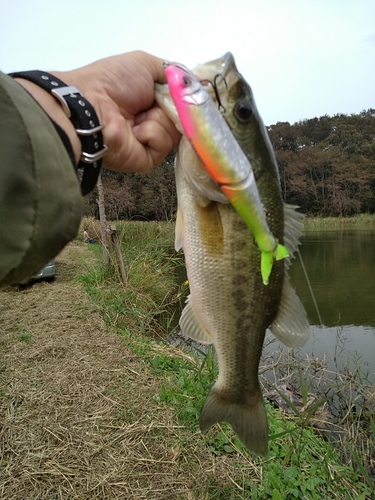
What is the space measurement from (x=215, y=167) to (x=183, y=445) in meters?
2.43

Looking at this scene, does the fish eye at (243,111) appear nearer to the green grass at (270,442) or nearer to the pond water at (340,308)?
the green grass at (270,442)

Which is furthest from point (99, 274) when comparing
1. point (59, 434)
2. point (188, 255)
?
point (188, 255)

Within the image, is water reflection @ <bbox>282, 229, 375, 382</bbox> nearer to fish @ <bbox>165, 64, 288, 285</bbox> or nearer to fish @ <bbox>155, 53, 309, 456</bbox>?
fish @ <bbox>155, 53, 309, 456</bbox>

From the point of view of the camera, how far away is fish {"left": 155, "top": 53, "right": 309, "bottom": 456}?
1385 millimetres

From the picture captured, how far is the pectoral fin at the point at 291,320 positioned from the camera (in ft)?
5.08

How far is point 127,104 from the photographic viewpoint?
5.70ft

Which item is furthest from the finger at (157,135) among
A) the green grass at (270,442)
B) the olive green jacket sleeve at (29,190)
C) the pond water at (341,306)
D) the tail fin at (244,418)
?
the pond water at (341,306)

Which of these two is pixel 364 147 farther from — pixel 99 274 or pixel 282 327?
pixel 282 327

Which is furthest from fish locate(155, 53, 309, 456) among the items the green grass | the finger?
the green grass

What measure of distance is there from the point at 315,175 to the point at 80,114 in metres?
43.0

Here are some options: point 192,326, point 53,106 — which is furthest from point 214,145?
point 192,326

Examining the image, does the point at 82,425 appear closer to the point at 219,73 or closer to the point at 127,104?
the point at 127,104

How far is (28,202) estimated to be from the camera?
989 millimetres

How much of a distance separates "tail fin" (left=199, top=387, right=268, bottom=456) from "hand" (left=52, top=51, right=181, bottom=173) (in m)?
1.11
